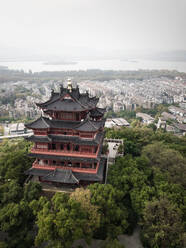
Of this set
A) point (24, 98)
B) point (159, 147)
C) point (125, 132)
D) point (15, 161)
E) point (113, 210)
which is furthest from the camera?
point (24, 98)

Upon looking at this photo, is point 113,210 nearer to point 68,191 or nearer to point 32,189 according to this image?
point 68,191

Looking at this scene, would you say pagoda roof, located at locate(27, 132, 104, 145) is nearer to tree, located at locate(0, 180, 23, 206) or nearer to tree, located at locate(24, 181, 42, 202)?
tree, located at locate(24, 181, 42, 202)

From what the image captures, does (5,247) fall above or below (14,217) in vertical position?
below

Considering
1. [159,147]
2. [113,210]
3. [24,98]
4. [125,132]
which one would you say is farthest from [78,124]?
[24,98]

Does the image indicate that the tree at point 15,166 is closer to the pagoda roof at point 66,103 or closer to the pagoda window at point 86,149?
the pagoda roof at point 66,103

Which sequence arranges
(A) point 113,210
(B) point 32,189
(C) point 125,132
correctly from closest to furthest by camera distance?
(A) point 113,210 < (B) point 32,189 < (C) point 125,132

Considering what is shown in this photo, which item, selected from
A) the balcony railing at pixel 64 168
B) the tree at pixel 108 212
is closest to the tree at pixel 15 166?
the balcony railing at pixel 64 168

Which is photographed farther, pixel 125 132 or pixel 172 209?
pixel 125 132
